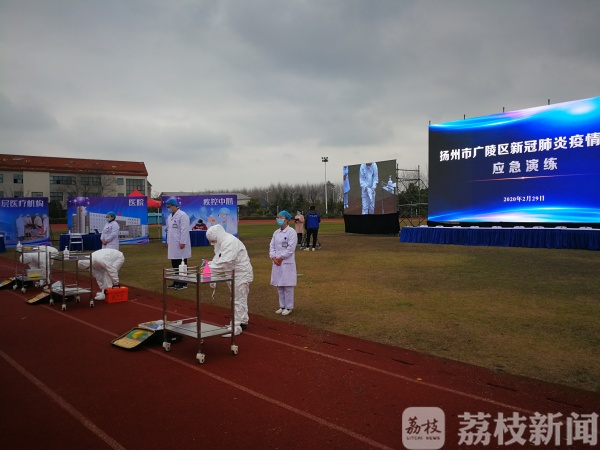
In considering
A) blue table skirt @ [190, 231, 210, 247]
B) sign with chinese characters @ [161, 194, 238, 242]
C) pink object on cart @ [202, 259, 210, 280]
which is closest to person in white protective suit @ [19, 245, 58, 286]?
pink object on cart @ [202, 259, 210, 280]

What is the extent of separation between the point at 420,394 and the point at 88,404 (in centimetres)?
317

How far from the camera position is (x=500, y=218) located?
20.4m

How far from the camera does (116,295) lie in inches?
356

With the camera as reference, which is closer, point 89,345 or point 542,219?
point 89,345

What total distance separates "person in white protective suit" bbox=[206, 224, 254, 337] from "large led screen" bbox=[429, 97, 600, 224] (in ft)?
54.3

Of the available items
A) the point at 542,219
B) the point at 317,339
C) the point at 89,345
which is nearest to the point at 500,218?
the point at 542,219

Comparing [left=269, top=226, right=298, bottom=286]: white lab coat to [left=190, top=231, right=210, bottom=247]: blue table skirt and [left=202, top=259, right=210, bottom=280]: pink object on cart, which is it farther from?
[left=190, top=231, right=210, bottom=247]: blue table skirt

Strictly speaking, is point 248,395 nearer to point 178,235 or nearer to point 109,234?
point 178,235

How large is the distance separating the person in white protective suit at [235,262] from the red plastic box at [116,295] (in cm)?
358

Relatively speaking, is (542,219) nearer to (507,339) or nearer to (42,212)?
(507,339)

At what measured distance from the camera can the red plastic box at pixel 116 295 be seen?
29.4 ft
